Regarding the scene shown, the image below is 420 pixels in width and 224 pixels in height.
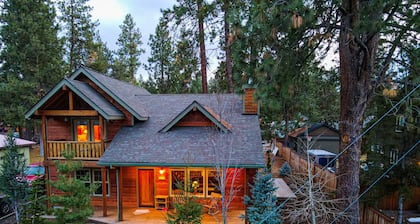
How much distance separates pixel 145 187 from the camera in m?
10.8

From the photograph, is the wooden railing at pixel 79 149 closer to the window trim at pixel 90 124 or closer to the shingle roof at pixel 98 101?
the window trim at pixel 90 124

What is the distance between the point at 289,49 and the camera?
5.75 metres

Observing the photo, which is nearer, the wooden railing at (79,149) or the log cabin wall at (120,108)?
the wooden railing at (79,149)

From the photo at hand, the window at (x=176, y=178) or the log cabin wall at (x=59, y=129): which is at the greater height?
the log cabin wall at (x=59, y=129)

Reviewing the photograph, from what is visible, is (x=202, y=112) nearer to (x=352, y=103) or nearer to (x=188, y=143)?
(x=188, y=143)

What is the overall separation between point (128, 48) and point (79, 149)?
1929cm

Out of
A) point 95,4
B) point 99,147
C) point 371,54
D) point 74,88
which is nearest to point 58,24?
point 95,4

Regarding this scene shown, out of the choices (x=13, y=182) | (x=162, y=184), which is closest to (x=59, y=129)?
(x=13, y=182)

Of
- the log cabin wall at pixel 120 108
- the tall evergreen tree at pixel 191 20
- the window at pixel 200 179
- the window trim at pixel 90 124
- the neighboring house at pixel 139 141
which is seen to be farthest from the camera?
the tall evergreen tree at pixel 191 20

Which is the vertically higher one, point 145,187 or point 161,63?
point 161,63

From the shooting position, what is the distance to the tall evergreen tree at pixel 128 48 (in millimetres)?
26859

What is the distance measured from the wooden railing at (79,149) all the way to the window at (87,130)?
987mm

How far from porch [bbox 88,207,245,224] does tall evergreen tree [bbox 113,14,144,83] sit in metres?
19.5

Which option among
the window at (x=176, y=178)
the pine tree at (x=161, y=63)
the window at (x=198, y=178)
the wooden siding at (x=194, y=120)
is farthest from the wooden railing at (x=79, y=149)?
the pine tree at (x=161, y=63)
